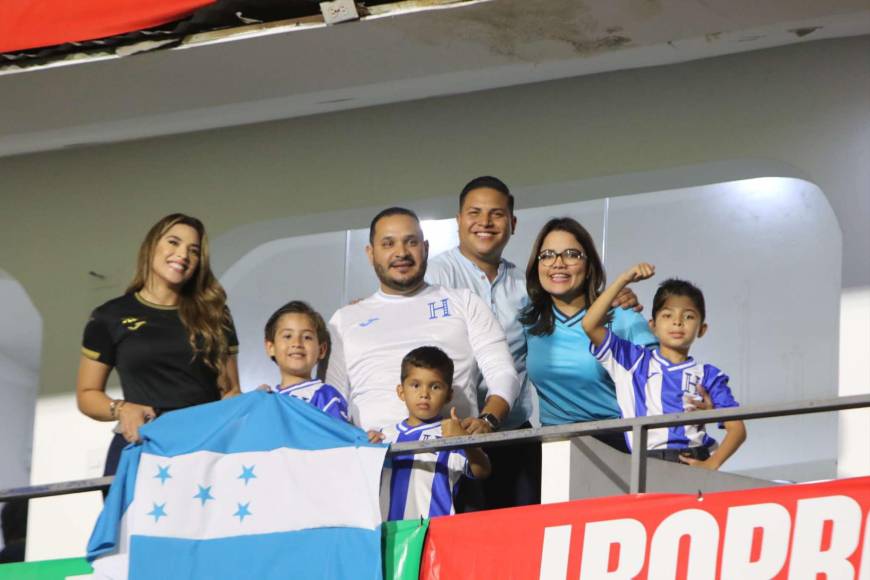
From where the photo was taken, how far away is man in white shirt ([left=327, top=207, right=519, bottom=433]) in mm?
7066

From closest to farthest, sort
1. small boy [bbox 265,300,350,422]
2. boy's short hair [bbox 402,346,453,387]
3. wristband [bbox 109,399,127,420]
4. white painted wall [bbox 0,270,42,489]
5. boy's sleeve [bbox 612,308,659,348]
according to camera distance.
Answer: boy's short hair [bbox 402,346,453,387] < wristband [bbox 109,399,127,420] < small boy [bbox 265,300,350,422] < boy's sleeve [bbox 612,308,659,348] < white painted wall [bbox 0,270,42,489]

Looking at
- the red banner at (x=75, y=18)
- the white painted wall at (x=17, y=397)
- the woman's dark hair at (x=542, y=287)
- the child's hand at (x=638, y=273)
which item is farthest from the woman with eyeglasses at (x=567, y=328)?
the white painted wall at (x=17, y=397)


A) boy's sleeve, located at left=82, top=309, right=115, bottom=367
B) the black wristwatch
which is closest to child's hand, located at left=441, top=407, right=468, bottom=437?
the black wristwatch

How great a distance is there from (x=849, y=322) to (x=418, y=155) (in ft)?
8.30

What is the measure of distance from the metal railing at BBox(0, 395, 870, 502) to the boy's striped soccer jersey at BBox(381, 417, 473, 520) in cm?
17

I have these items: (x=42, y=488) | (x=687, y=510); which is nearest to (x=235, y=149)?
(x=42, y=488)

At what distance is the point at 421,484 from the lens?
6.74m

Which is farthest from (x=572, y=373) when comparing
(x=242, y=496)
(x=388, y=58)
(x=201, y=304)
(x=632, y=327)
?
(x=388, y=58)

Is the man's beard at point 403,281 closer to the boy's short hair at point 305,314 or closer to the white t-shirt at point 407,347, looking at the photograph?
the white t-shirt at point 407,347

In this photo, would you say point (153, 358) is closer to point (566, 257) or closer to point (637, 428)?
point (566, 257)

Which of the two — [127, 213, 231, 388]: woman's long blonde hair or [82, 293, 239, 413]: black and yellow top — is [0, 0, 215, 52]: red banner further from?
[82, 293, 239, 413]: black and yellow top

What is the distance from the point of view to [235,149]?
9766 millimetres

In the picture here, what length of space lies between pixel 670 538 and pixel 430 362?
3.97 ft

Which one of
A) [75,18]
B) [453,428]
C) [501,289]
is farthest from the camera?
[75,18]
